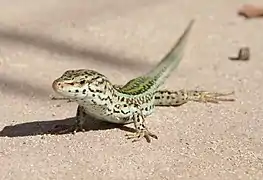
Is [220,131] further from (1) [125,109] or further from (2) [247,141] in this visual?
(1) [125,109]

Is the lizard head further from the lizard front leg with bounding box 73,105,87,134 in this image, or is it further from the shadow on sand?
the shadow on sand

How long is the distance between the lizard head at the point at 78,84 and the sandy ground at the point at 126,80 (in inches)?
15.6

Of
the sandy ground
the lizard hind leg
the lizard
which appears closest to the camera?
the sandy ground

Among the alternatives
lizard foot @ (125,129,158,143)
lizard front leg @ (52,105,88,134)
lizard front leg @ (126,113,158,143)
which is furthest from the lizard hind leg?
lizard front leg @ (52,105,88,134)

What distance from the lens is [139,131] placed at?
17.8 feet

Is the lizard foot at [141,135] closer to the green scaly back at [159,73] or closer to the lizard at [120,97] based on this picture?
the lizard at [120,97]

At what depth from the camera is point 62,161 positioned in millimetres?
4895

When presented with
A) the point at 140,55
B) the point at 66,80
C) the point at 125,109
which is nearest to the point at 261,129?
the point at 125,109

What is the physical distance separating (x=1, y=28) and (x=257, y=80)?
3.05m

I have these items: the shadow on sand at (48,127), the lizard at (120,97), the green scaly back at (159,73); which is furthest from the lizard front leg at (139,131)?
the green scaly back at (159,73)

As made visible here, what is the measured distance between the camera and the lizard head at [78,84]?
4.94m

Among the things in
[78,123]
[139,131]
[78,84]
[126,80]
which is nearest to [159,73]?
[126,80]

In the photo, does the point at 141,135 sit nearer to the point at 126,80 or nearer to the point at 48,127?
the point at 48,127

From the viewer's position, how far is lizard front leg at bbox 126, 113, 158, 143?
5.35 metres
